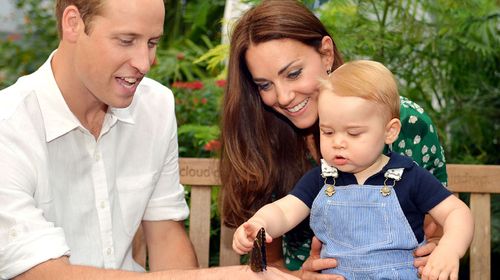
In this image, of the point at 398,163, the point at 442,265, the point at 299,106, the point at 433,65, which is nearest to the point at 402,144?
the point at 299,106

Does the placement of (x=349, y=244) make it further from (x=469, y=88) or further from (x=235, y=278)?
(x=469, y=88)

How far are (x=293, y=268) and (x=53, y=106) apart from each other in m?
Answer: 1.27

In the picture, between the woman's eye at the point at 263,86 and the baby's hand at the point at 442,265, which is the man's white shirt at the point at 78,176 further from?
the baby's hand at the point at 442,265

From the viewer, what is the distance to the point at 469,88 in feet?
17.5

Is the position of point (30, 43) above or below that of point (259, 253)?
below

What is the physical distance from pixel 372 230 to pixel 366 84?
0.49 metres

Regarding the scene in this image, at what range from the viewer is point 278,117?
3.96 metres

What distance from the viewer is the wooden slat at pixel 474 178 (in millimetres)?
3949

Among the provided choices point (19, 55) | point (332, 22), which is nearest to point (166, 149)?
point (332, 22)

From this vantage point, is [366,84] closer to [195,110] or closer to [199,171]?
[199,171]

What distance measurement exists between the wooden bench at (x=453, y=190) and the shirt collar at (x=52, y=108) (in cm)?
81

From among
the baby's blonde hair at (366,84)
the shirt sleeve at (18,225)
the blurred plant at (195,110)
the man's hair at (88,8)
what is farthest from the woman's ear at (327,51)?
the blurred plant at (195,110)

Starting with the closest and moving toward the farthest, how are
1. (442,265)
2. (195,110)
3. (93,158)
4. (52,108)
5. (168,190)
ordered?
1. (442,265)
2. (52,108)
3. (93,158)
4. (168,190)
5. (195,110)

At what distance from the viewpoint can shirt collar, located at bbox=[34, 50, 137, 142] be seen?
337 cm
